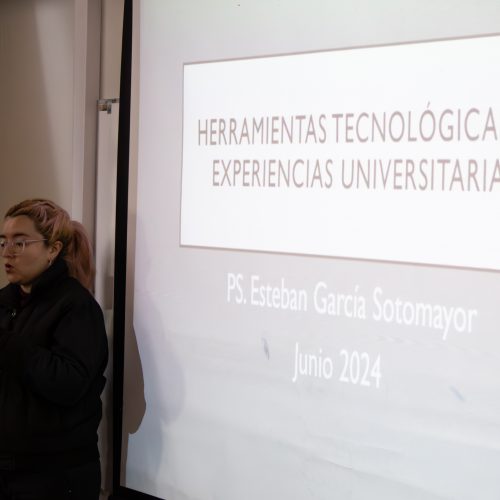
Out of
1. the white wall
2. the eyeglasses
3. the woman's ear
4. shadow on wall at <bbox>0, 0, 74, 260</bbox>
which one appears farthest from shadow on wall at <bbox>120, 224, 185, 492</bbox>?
shadow on wall at <bbox>0, 0, 74, 260</bbox>

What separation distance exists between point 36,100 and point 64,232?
3.26 feet

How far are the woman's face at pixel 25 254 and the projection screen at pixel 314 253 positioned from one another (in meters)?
0.42

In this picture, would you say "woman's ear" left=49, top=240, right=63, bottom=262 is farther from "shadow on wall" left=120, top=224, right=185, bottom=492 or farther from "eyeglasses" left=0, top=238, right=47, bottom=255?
"shadow on wall" left=120, top=224, right=185, bottom=492

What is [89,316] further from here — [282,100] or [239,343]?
[282,100]

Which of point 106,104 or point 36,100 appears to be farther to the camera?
point 36,100

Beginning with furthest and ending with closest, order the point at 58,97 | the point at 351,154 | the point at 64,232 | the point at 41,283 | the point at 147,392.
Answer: the point at 58,97 < the point at 147,392 < the point at 64,232 < the point at 41,283 < the point at 351,154

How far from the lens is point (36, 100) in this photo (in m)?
3.28

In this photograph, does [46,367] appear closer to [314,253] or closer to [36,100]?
[314,253]

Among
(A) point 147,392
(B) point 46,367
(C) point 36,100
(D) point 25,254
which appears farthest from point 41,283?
(C) point 36,100

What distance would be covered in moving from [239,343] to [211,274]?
0.81 feet

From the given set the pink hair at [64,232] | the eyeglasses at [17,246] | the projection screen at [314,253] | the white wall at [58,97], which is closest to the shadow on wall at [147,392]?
the projection screen at [314,253]

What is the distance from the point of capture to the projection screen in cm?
202

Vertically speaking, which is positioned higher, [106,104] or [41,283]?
[106,104]

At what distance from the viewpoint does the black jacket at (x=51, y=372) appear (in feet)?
7.43
